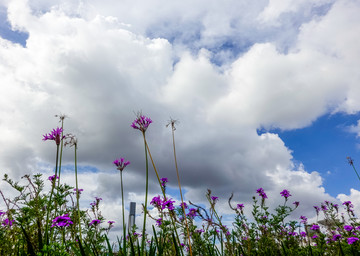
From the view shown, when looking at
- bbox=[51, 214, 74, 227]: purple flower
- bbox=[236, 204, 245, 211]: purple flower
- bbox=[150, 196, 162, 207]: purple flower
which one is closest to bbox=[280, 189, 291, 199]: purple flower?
bbox=[236, 204, 245, 211]: purple flower

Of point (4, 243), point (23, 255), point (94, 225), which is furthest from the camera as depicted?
point (94, 225)

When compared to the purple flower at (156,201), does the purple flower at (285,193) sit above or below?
above

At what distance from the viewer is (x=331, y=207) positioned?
799cm

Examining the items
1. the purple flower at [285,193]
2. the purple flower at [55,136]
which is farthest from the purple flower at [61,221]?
the purple flower at [285,193]

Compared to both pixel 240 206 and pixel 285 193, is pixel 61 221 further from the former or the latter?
pixel 285 193

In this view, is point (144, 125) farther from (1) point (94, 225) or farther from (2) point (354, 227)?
(2) point (354, 227)

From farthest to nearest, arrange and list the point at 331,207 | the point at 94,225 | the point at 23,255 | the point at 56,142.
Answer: the point at 331,207
the point at 94,225
the point at 56,142
the point at 23,255

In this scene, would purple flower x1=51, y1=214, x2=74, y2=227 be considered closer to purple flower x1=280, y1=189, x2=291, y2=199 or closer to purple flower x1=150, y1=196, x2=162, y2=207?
purple flower x1=150, y1=196, x2=162, y2=207

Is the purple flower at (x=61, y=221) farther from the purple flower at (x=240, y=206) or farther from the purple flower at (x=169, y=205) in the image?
the purple flower at (x=240, y=206)

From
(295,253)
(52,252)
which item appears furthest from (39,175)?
(295,253)

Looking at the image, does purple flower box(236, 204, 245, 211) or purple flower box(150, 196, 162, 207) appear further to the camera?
purple flower box(236, 204, 245, 211)

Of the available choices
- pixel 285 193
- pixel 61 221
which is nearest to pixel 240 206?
pixel 285 193

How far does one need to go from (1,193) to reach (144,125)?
3.55 metres

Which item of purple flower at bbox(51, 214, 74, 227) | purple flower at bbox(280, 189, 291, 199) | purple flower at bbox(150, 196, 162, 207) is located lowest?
purple flower at bbox(51, 214, 74, 227)
